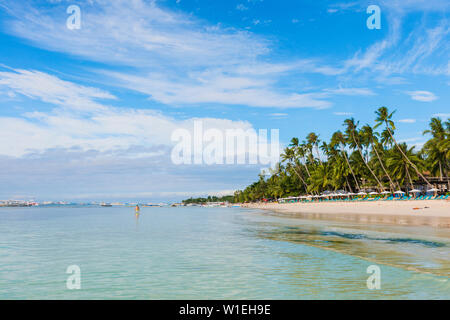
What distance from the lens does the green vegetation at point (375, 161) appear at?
7350 cm

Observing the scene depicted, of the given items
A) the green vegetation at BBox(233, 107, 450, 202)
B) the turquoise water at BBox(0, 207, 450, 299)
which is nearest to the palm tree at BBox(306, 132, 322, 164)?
the green vegetation at BBox(233, 107, 450, 202)

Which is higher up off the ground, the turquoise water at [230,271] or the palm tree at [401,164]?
the palm tree at [401,164]

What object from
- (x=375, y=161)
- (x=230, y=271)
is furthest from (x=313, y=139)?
(x=230, y=271)

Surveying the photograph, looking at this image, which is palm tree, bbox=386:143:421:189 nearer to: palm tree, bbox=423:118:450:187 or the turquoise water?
palm tree, bbox=423:118:450:187

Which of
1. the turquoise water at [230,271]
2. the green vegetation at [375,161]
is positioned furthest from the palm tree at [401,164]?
the turquoise water at [230,271]

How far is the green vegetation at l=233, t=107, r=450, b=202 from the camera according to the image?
73500 millimetres

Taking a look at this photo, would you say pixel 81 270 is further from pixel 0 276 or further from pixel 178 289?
pixel 178 289

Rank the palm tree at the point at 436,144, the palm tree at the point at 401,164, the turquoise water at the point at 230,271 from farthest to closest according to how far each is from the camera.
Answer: the palm tree at the point at 401,164 → the palm tree at the point at 436,144 → the turquoise water at the point at 230,271

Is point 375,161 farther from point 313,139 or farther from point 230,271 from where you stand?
point 230,271

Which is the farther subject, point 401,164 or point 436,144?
point 401,164

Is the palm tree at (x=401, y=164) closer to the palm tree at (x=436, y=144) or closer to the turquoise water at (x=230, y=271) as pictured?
the palm tree at (x=436, y=144)

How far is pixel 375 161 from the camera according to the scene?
95375 mm

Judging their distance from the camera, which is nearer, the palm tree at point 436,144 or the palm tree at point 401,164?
the palm tree at point 436,144

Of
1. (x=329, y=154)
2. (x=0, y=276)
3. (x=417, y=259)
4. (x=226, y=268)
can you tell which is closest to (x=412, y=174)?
(x=329, y=154)
